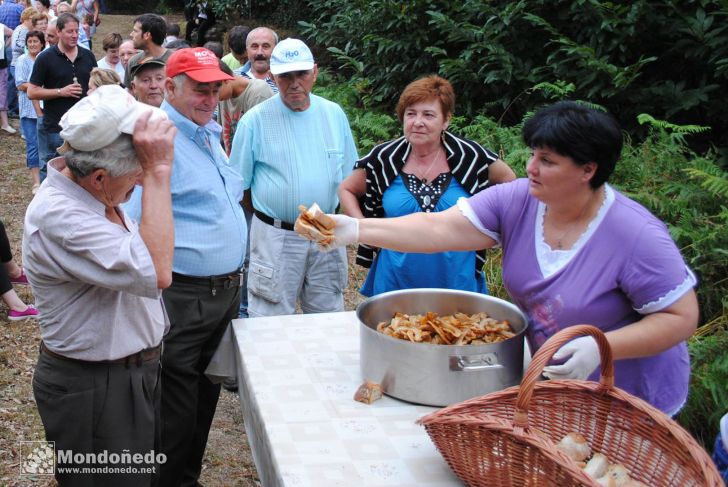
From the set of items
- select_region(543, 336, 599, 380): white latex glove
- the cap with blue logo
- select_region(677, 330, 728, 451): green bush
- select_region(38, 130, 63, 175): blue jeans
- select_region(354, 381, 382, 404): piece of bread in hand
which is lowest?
select_region(38, 130, 63, 175): blue jeans

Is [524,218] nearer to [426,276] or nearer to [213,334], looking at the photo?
[426,276]

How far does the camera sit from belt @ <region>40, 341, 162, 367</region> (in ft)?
7.91

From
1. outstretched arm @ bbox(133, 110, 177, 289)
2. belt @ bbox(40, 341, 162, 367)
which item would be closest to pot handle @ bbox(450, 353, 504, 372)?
outstretched arm @ bbox(133, 110, 177, 289)

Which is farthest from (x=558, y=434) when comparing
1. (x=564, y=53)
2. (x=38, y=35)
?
(x=38, y=35)

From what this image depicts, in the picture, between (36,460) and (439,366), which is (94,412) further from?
(36,460)

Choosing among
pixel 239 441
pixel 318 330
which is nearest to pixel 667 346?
pixel 318 330

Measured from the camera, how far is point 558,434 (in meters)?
2.11

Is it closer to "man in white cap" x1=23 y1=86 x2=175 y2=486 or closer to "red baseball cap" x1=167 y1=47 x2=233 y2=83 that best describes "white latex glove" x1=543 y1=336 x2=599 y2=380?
"man in white cap" x1=23 y1=86 x2=175 y2=486

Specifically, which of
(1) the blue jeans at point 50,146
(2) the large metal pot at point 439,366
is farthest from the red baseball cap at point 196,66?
(1) the blue jeans at point 50,146

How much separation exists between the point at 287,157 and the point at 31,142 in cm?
552

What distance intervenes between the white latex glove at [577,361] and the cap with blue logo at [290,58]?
2.35m

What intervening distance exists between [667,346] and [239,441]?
2.60 metres

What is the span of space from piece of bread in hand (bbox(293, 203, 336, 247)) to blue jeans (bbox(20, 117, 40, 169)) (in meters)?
6.65

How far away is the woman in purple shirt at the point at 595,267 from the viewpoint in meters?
2.21
